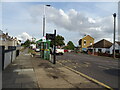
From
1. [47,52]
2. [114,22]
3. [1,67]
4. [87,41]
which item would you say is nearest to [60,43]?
[87,41]

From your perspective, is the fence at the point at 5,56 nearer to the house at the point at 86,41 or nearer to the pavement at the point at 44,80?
the pavement at the point at 44,80

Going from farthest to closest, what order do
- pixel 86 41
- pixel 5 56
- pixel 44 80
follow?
pixel 86 41 < pixel 5 56 < pixel 44 80

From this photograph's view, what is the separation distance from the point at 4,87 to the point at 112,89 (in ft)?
15.3

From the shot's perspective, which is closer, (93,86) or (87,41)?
(93,86)

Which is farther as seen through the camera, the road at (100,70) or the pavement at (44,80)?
the road at (100,70)

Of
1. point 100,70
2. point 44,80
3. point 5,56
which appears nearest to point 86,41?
point 100,70

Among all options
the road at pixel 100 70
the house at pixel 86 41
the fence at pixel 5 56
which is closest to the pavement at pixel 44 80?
the road at pixel 100 70

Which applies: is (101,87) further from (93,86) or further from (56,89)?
(56,89)

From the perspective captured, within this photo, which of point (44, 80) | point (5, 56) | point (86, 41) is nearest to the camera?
point (44, 80)

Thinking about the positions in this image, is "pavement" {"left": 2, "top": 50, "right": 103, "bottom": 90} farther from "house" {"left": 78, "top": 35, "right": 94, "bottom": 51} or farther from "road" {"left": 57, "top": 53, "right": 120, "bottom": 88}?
"house" {"left": 78, "top": 35, "right": 94, "bottom": 51}

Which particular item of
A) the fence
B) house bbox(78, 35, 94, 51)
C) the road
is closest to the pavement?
the road

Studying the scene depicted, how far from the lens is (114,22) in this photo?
88.7 ft

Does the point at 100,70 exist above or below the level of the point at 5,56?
below

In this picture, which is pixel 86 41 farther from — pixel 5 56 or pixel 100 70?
pixel 5 56
